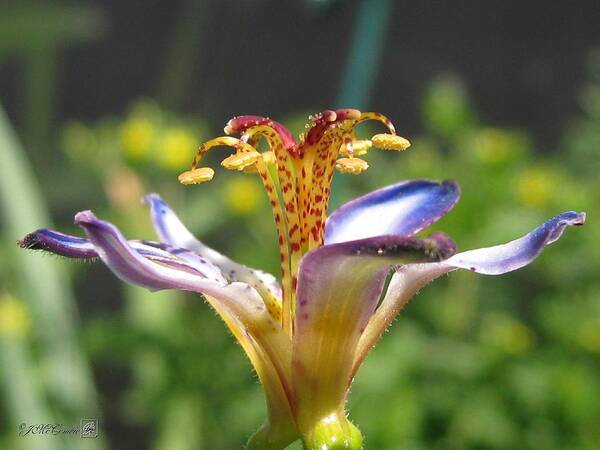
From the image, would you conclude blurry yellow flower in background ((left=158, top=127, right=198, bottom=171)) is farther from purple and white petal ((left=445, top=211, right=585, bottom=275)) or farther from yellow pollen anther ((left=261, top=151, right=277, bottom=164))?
purple and white petal ((left=445, top=211, right=585, bottom=275))

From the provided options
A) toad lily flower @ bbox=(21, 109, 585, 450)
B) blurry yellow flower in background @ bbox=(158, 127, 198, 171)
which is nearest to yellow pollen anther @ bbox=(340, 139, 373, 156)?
toad lily flower @ bbox=(21, 109, 585, 450)

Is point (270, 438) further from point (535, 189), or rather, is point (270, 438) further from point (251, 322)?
point (535, 189)

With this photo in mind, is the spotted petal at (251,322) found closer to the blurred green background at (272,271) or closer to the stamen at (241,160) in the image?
the stamen at (241,160)

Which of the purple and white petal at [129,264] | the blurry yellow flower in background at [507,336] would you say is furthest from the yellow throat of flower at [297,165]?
the blurry yellow flower in background at [507,336]

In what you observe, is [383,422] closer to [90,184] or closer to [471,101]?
[90,184]

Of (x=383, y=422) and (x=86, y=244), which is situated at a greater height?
(x=86, y=244)

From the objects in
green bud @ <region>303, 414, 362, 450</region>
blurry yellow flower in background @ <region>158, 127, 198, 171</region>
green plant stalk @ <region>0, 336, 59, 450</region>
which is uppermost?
green bud @ <region>303, 414, 362, 450</region>

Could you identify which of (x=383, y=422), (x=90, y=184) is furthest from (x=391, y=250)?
(x=90, y=184)
